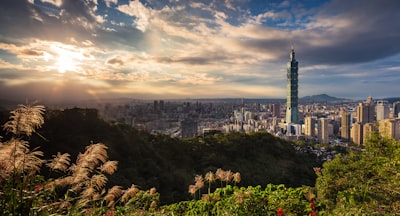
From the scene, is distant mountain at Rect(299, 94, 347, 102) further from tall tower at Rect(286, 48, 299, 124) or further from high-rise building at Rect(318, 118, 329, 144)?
high-rise building at Rect(318, 118, 329, 144)

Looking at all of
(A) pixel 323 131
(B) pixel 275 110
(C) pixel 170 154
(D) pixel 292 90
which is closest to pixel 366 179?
(C) pixel 170 154

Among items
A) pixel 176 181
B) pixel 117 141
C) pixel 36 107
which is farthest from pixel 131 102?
pixel 36 107

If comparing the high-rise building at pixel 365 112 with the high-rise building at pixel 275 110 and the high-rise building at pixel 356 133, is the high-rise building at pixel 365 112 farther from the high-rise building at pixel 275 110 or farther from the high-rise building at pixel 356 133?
the high-rise building at pixel 275 110

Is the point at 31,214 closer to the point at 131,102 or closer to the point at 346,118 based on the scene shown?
the point at 131,102

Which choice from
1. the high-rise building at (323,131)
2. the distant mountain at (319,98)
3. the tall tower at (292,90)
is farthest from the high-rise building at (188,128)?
the distant mountain at (319,98)

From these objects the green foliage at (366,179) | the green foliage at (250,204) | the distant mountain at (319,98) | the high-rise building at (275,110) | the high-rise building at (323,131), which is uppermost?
the distant mountain at (319,98)

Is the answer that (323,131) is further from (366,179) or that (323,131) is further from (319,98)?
(319,98)
